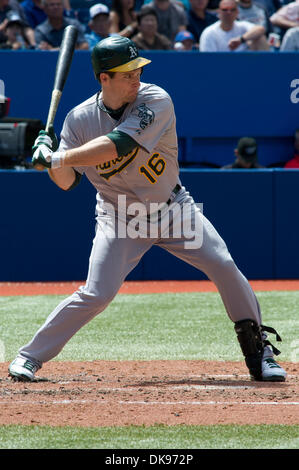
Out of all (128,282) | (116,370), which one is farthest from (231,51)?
(116,370)

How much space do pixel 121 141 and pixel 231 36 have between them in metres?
8.01

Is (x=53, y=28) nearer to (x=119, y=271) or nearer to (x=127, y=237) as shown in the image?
(x=127, y=237)

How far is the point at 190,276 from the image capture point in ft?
34.8

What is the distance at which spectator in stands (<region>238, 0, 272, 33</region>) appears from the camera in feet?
42.2

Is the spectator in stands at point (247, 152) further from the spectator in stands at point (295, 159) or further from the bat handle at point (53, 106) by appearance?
the bat handle at point (53, 106)

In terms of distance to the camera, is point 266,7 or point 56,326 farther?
point 266,7

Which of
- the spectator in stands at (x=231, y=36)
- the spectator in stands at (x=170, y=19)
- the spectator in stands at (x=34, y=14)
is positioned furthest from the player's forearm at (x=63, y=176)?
the spectator in stands at (x=34, y=14)

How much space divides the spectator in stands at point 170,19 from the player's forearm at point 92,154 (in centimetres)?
835

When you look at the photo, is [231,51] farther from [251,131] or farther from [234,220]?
[234,220]

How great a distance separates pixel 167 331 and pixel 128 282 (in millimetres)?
3177

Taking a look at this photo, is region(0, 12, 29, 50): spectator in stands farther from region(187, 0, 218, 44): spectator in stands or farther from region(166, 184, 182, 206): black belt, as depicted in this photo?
region(166, 184, 182, 206): black belt

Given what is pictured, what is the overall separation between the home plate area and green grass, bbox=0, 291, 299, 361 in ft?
1.45

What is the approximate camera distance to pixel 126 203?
5102 mm

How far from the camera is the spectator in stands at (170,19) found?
1265 centimetres
